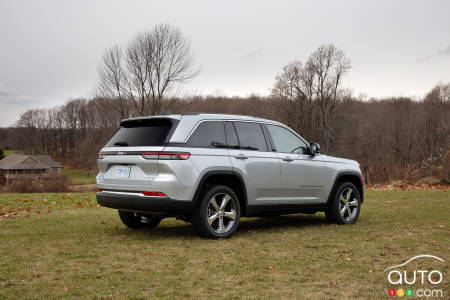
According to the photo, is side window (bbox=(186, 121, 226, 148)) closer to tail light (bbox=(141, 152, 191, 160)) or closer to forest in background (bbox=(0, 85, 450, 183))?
tail light (bbox=(141, 152, 191, 160))

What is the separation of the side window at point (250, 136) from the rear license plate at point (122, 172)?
1.84 metres

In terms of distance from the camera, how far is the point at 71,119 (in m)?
114

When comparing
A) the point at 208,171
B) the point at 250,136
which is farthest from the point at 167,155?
the point at 250,136

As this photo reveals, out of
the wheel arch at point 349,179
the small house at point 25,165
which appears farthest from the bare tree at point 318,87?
the small house at point 25,165

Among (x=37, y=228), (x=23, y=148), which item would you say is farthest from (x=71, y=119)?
(x=37, y=228)

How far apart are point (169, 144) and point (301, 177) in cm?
278

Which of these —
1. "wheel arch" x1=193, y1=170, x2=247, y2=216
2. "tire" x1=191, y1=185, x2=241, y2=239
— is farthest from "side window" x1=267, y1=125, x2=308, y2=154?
"tire" x1=191, y1=185, x2=241, y2=239

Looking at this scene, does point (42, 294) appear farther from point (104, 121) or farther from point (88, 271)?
point (104, 121)

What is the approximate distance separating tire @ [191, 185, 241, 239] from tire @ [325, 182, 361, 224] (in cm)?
244

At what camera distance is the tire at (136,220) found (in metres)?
7.94

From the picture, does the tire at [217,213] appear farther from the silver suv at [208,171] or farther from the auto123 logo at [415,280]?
the auto123 logo at [415,280]

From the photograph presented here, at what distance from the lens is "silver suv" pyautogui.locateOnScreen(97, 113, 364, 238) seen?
250 inches

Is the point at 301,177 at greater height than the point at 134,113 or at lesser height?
lesser

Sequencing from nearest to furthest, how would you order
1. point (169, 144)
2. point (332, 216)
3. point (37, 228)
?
point (169, 144) < point (37, 228) < point (332, 216)
